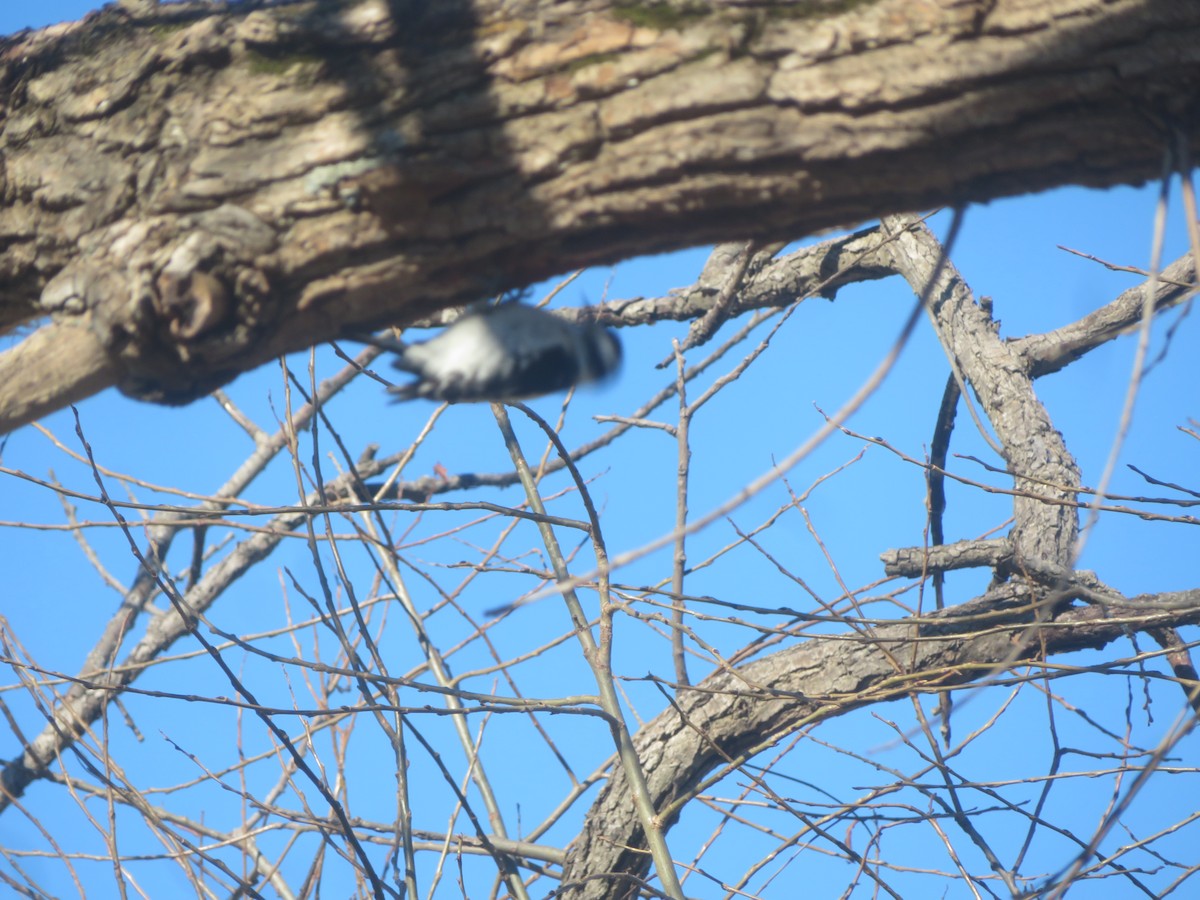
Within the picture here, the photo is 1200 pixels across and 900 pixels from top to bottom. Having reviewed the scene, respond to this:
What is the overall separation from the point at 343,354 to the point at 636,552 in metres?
1.61

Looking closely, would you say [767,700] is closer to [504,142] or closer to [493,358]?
[493,358]

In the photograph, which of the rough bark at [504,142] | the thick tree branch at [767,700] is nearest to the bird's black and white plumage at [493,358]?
the rough bark at [504,142]

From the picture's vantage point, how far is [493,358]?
1598 mm

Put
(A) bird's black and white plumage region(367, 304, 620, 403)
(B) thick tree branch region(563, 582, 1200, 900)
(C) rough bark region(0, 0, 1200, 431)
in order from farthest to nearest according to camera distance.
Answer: (B) thick tree branch region(563, 582, 1200, 900), (A) bird's black and white plumage region(367, 304, 620, 403), (C) rough bark region(0, 0, 1200, 431)

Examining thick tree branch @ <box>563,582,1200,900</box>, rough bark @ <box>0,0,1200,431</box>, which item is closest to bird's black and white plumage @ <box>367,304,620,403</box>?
rough bark @ <box>0,0,1200,431</box>

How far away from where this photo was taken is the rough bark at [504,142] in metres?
1.20

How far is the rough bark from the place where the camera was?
1.20m

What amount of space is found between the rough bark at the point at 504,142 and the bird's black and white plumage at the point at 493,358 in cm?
20

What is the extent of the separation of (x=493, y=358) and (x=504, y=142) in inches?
16.2

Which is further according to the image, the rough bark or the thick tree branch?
the thick tree branch

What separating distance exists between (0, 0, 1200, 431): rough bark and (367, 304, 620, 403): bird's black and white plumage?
0.20 metres

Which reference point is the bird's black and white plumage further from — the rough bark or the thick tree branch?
the thick tree branch

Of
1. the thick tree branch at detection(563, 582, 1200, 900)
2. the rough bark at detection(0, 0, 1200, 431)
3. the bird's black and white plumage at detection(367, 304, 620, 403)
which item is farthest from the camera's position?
the thick tree branch at detection(563, 582, 1200, 900)

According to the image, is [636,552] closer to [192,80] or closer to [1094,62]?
[1094,62]
